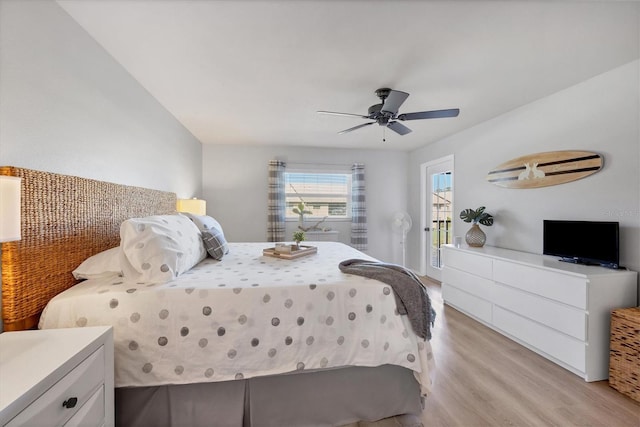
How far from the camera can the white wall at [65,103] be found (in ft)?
4.11

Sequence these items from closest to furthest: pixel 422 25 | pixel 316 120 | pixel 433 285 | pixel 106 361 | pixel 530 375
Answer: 1. pixel 106 361
2. pixel 422 25
3. pixel 530 375
4. pixel 316 120
5. pixel 433 285

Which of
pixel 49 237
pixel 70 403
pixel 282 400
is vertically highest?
pixel 49 237

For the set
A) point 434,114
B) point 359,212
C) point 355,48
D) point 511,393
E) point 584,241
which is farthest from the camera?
point 359,212

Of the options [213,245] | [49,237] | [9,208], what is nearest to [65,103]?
[49,237]

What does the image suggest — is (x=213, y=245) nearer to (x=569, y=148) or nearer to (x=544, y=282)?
(x=544, y=282)

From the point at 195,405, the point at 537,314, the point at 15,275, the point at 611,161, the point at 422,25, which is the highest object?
the point at 422,25

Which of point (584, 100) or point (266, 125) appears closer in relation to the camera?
point (584, 100)

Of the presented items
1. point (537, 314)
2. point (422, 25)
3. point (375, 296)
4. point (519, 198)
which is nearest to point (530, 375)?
point (537, 314)

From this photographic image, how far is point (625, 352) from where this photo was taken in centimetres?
175

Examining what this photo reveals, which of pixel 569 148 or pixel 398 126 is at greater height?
pixel 398 126

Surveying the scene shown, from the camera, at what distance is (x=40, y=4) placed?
139 centimetres

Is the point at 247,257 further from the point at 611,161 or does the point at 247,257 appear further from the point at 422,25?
the point at 611,161

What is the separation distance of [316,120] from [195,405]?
301 cm

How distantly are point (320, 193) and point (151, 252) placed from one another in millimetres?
3638
